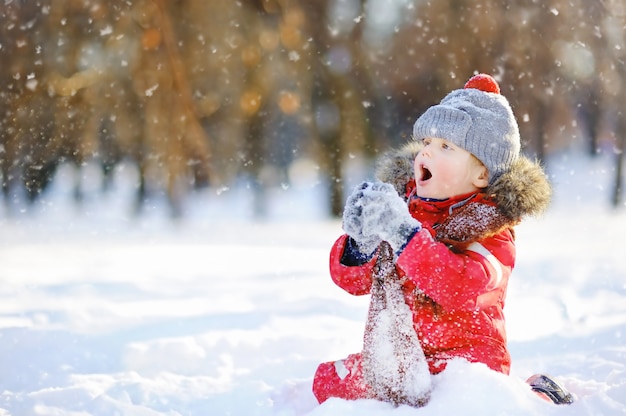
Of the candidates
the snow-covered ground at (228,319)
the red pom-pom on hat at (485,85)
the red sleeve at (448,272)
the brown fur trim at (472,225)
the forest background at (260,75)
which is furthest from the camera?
the forest background at (260,75)

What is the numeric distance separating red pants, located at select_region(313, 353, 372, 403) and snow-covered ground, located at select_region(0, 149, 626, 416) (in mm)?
78

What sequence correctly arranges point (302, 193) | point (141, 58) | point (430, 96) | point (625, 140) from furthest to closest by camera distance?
point (302, 193) < point (625, 140) < point (430, 96) < point (141, 58)

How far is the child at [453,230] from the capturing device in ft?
5.52

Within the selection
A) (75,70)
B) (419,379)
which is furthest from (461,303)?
(75,70)

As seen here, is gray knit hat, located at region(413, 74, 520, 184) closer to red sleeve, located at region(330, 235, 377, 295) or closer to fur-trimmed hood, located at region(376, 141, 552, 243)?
fur-trimmed hood, located at region(376, 141, 552, 243)

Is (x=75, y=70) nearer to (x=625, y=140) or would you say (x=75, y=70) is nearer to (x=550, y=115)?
(x=550, y=115)

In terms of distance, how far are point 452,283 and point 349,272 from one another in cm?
33

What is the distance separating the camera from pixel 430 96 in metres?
5.49

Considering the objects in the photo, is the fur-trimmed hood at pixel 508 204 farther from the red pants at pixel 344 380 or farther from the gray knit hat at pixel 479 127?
the red pants at pixel 344 380

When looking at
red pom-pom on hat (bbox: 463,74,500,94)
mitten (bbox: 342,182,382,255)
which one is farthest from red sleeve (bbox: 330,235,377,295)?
red pom-pom on hat (bbox: 463,74,500,94)

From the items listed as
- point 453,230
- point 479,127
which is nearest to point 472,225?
point 453,230

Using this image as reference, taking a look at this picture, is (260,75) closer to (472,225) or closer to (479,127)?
(479,127)

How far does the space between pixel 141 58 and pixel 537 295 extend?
3.35 meters

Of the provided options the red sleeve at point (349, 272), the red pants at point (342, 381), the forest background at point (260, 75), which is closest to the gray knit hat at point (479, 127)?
the red sleeve at point (349, 272)
